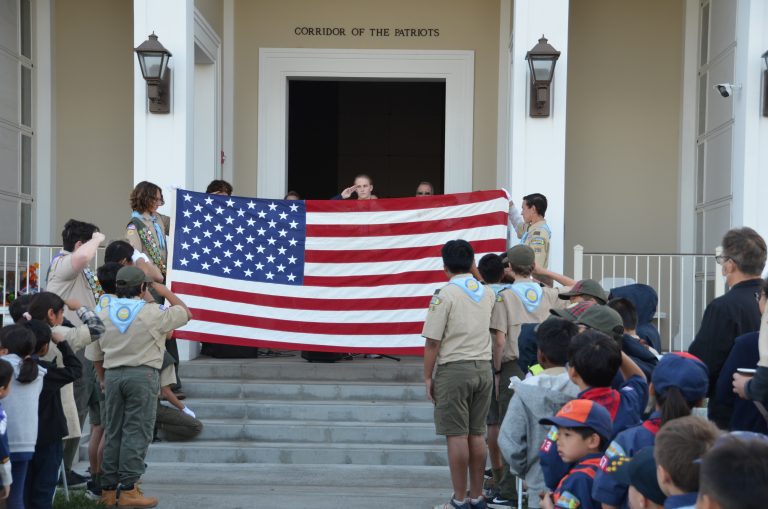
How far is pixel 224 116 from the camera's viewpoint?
1077cm

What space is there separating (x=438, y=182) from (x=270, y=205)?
34.8 feet

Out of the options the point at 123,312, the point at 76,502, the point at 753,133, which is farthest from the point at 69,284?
the point at 753,133

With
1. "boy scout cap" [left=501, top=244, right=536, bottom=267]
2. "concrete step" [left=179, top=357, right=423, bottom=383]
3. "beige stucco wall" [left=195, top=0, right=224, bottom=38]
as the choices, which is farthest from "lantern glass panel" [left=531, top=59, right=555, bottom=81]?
"beige stucco wall" [left=195, top=0, right=224, bottom=38]

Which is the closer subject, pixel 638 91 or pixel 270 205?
Answer: pixel 270 205

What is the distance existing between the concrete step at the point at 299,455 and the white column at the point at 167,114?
165 centimetres

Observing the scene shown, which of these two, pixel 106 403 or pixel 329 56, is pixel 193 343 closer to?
pixel 106 403

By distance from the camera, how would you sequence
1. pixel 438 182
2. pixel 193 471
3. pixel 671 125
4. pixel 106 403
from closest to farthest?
pixel 106 403
pixel 193 471
pixel 671 125
pixel 438 182

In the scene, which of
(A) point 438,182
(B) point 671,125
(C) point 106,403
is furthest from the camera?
(A) point 438,182

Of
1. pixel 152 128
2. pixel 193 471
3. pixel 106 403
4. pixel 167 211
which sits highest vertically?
pixel 152 128

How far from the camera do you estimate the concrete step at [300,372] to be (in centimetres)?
848

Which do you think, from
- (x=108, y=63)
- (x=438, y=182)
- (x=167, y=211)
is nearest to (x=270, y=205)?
(x=167, y=211)

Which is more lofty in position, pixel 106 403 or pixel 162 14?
pixel 162 14

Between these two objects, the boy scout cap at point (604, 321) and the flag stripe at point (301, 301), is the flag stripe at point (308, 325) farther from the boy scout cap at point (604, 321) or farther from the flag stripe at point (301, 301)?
the boy scout cap at point (604, 321)

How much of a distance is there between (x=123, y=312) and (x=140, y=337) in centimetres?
18
